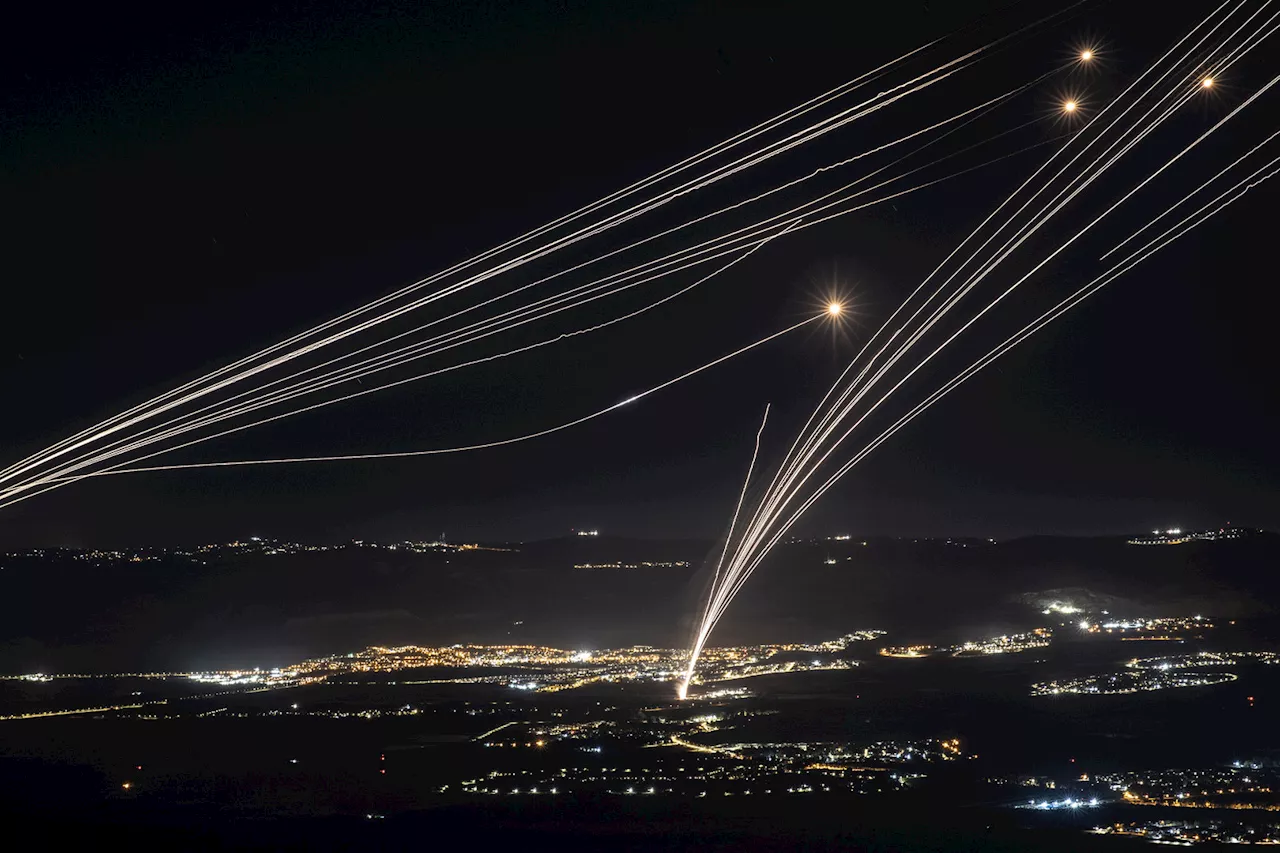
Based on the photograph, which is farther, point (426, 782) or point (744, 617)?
point (744, 617)

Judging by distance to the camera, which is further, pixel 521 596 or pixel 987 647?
pixel 521 596

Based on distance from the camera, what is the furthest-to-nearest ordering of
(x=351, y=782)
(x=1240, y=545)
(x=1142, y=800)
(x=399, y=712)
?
(x=1240, y=545) < (x=399, y=712) < (x=351, y=782) < (x=1142, y=800)

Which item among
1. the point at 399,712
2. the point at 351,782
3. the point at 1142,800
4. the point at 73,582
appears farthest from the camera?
the point at 73,582

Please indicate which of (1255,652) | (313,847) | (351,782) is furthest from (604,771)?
(1255,652)

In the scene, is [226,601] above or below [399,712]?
above

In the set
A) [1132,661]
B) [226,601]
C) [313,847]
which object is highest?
[226,601]

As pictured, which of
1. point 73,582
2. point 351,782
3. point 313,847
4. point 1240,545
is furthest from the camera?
point 1240,545

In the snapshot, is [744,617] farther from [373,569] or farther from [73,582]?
[73,582]

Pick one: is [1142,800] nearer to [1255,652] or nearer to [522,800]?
[522,800]

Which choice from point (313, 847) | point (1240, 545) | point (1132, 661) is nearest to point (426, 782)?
point (313, 847)
